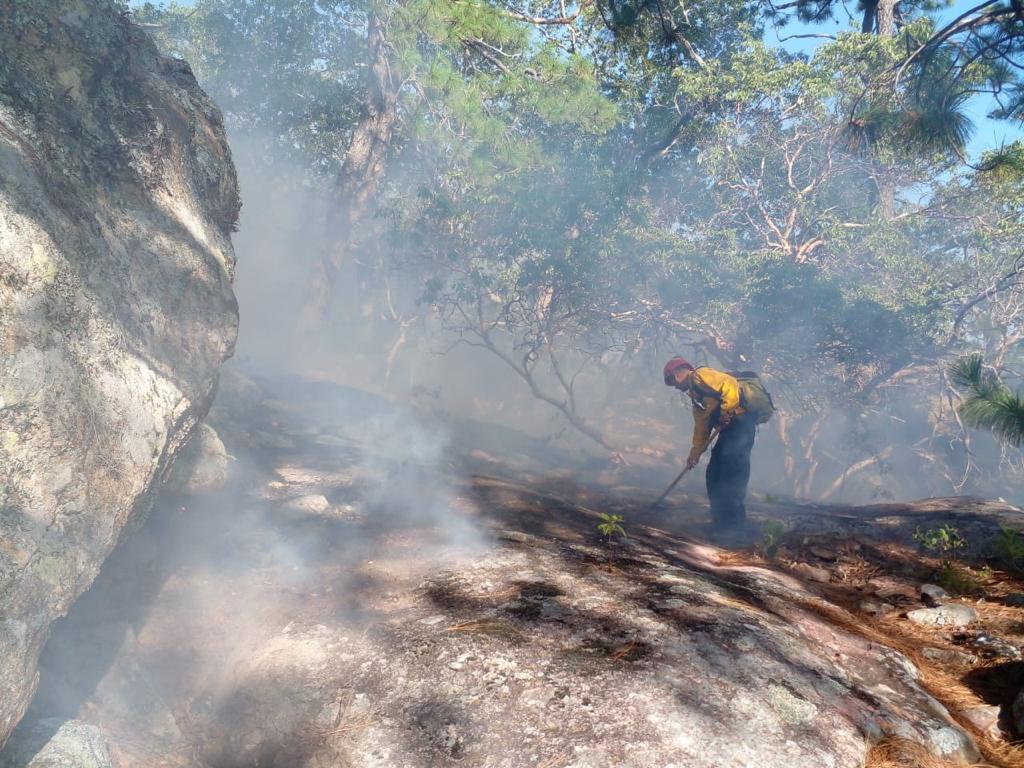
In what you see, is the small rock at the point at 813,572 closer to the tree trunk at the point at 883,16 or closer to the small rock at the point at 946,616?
the small rock at the point at 946,616

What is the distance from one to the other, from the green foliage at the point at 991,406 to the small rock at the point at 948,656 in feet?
6.18

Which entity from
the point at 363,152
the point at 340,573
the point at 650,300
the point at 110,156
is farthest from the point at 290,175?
the point at 340,573

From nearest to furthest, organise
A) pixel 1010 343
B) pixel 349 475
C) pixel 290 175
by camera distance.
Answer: pixel 349 475
pixel 1010 343
pixel 290 175

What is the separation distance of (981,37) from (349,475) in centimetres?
804

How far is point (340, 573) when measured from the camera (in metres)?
4.16

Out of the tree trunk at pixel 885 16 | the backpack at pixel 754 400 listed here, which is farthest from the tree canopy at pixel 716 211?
the backpack at pixel 754 400

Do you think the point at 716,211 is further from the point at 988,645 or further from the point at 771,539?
the point at 988,645

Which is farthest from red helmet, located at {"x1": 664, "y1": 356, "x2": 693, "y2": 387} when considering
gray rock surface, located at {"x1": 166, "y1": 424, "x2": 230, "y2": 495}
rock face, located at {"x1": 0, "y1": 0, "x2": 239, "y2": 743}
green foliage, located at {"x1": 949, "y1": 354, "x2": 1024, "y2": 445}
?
gray rock surface, located at {"x1": 166, "y1": 424, "x2": 230, "y2": 495}

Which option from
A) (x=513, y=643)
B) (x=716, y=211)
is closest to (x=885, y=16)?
(x=716, y=211)

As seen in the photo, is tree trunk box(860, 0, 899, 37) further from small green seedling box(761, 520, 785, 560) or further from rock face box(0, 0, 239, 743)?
rock face box(0, 0, 239, 743)

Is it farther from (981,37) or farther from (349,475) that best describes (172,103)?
(981,37)

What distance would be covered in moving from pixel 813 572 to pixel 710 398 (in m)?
2.33

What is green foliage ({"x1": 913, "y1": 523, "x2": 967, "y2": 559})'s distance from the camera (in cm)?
449

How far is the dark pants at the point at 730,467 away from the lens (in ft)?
21.3
